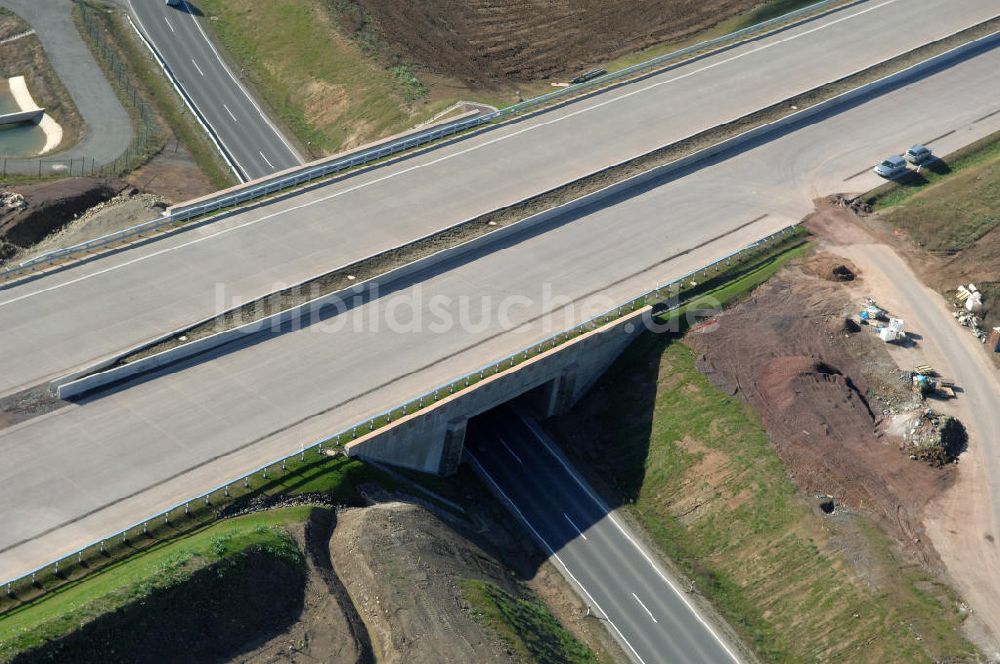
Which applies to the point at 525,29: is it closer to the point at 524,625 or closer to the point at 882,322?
the point at 882,322

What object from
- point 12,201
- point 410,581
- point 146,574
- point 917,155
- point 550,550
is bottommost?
point 550,550

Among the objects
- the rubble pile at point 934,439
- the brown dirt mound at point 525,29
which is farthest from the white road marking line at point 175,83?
the rubble pile at point 934,439

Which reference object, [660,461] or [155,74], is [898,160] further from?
[155,74]

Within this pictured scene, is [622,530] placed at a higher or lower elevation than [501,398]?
lower

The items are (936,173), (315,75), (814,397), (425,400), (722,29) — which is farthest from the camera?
(722,29)

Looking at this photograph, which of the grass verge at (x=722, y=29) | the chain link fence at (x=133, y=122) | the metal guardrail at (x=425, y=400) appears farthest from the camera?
the grass verge at (x=722, y=29)

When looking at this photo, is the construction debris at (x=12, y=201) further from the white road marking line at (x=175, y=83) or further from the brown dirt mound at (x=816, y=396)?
the brown dirt mound at (x=816, y=396)

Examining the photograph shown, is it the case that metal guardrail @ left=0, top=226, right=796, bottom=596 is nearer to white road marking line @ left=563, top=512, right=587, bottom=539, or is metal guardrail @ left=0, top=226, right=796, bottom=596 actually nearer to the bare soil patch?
the bare soil patch

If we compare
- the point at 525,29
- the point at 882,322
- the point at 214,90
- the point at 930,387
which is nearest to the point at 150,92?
the point at 214,90

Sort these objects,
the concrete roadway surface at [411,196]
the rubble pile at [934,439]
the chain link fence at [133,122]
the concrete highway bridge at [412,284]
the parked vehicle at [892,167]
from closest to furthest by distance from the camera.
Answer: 1. the concrete highway bridge at [412,284]
2. the concrete roadway surface at [411,196]
3. the rubble pile at [934,439]
4. the chain link fence at [133,122]
5. the parked vehicle at [892,167]
